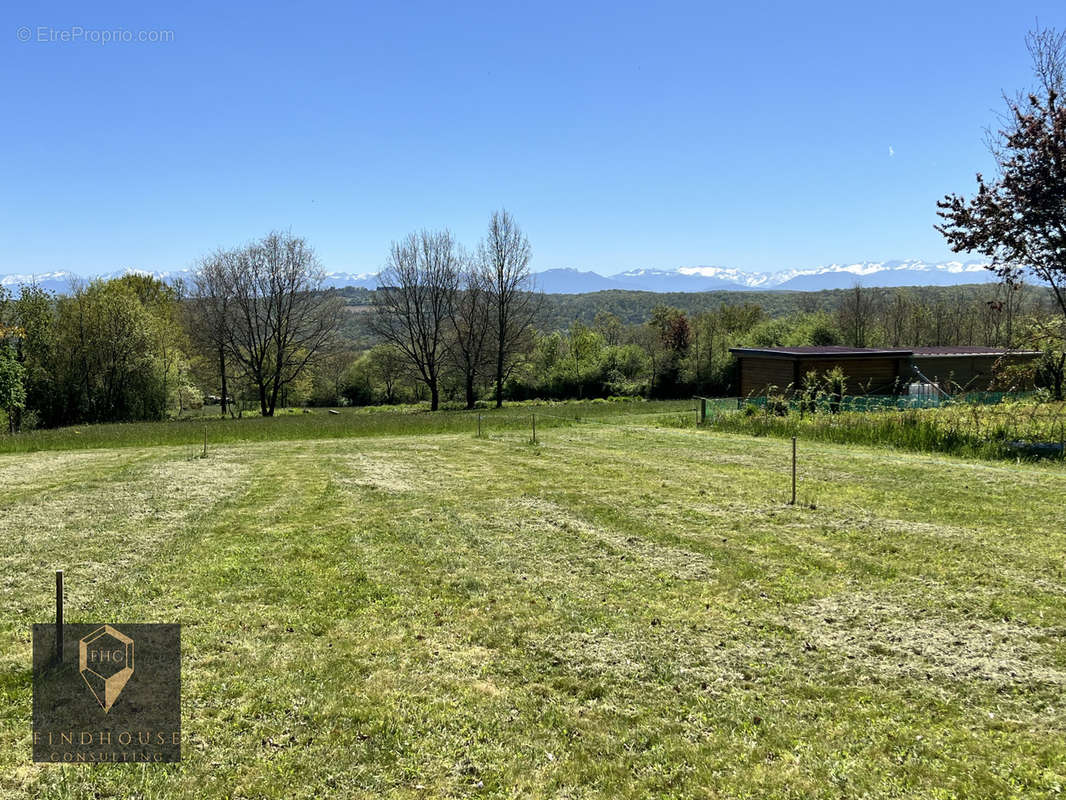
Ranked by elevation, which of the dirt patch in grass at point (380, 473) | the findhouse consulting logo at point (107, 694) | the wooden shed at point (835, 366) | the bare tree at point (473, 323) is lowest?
the findhouse consulting logo at point (107, 694)

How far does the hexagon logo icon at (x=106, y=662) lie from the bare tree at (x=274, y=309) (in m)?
42.0

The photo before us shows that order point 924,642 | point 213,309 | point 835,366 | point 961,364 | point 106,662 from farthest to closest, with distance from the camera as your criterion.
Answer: point 213,309
point 961,364
point 835,366
point 924,642
point 106,662

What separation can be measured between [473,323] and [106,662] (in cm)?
4651

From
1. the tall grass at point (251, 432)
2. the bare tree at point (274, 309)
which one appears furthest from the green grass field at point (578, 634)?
the bare tree at point (274, 309)

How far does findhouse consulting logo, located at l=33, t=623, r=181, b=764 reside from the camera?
167 inches

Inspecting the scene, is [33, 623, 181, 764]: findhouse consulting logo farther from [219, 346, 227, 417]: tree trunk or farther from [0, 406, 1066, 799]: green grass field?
[219, 346, 227, 417]: tree trunk

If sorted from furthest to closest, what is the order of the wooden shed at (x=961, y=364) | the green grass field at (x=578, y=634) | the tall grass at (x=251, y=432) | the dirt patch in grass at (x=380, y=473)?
the wooden shed at (x=961, y=364), the tall grass at (x=251, y=432), the dirt patch in grass at (x=380, y=473), the green grass field at (x=578, y=634)

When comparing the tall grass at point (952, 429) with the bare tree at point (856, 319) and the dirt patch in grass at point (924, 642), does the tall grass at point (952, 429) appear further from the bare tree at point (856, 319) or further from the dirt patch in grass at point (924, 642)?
the bare tree at point (856, 319)

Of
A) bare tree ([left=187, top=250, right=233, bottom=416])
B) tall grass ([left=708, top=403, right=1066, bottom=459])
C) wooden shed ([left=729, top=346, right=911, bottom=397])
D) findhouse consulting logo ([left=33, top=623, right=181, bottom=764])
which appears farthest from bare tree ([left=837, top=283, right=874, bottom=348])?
findhouse consulting logo ([left=33, top=623, right=181, bottom=764])

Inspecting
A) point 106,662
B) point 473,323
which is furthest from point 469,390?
point 106,662

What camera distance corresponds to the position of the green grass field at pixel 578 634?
3.99 meters

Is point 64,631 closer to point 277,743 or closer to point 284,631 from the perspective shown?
point 284,631

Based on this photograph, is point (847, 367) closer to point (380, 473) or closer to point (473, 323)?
point (380, 473)

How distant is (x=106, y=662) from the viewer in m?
5.35
